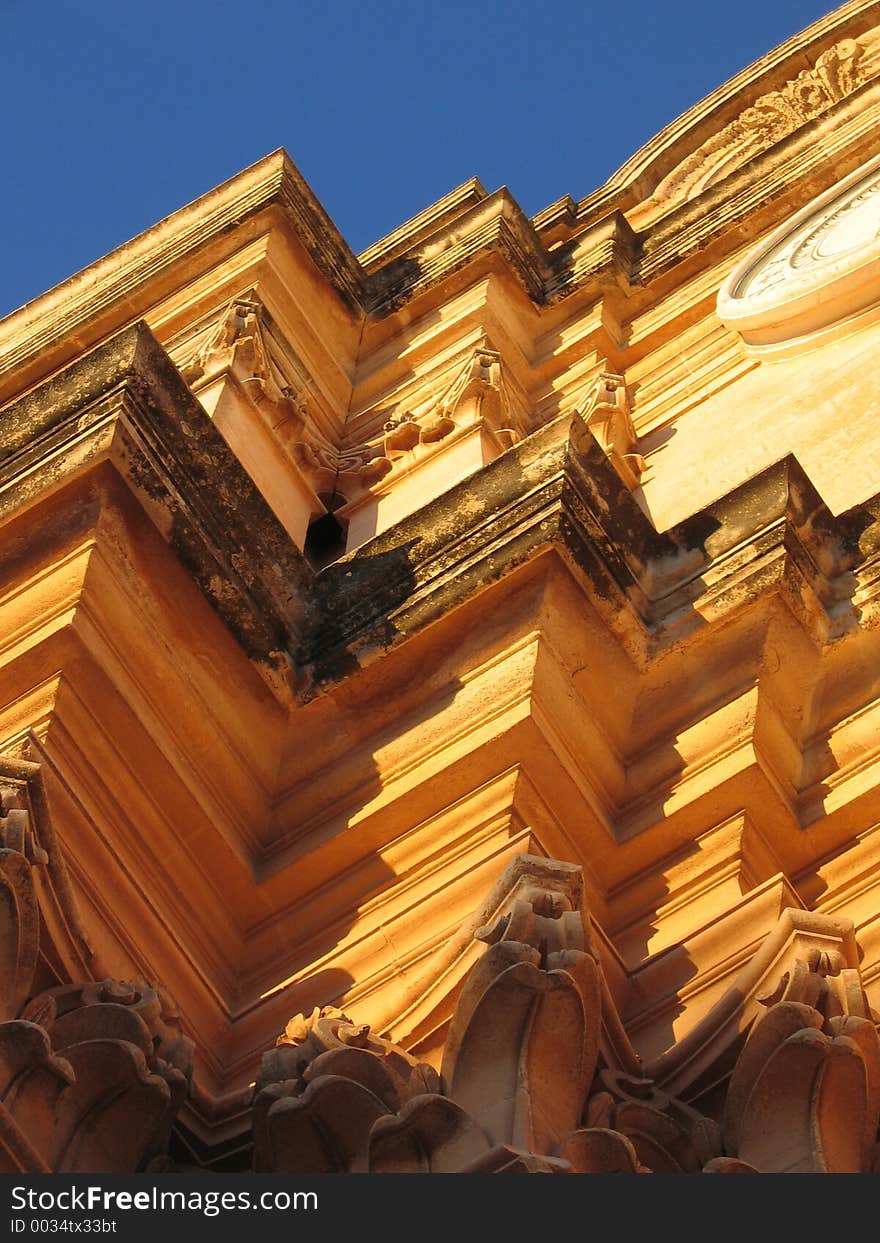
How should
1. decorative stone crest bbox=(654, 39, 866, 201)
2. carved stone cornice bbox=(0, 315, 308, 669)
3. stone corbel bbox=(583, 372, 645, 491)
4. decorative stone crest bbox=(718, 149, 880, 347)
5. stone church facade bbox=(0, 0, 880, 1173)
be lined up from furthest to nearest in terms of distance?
decorative stone crest bbox=(654, 39, 866, 201) < stone corbel bbox=(583, 372, 645, 491) < decorative stone crest bbox=(718, 149, 880, 347) < carved stone cornice bbox=(0, 315, 308, 669) < stone church facade bbox=(0, 0, 880, 1173)

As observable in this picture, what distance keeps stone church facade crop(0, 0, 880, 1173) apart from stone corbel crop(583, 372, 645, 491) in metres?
1.16

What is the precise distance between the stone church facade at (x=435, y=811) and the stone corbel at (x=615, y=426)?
116 centimetres

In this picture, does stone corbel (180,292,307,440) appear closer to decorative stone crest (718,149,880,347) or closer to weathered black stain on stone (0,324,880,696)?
decorative stone crest (718,149,880,347)

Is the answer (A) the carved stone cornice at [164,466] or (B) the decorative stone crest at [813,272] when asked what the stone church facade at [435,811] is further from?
(B) the decorative stone crest at [813,272]

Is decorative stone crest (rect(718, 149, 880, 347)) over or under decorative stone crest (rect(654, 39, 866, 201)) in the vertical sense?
over

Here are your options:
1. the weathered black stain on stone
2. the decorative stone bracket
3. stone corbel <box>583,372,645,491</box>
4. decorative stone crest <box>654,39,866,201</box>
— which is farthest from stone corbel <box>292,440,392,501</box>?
decorative stone crest <box>654,39,866,201</box>

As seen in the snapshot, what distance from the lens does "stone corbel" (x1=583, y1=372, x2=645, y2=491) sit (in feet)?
38.2

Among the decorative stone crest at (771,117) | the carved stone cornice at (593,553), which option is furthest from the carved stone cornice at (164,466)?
the decorative stone crest at (771,117)

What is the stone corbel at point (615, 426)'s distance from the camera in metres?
11.6

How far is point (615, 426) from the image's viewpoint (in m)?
12.1

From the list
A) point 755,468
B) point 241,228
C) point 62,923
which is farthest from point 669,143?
point 62,923

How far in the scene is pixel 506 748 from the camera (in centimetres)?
751

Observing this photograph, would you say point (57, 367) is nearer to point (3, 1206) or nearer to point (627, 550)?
point (627, 550)

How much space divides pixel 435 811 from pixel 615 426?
193 inches
